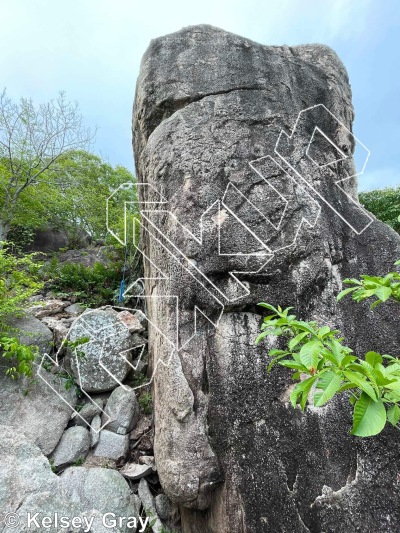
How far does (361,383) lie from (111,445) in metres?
4.12

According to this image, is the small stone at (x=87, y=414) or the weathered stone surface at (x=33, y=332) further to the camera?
the weathered stone surface at (x=33, y=332)

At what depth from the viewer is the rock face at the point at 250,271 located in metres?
2.92

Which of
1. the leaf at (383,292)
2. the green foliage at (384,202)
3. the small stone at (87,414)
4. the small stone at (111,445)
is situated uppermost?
the green foliage at (384,202)

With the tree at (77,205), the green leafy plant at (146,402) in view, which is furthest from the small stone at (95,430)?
the tree at (77,205)

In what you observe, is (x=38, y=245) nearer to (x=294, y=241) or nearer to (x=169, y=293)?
(x=169, y=293)

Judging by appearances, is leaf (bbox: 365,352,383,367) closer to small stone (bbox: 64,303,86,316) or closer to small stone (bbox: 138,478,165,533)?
small stone (bbox: 138,478,165,533)

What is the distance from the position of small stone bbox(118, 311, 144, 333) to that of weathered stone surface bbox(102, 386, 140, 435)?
1.04m

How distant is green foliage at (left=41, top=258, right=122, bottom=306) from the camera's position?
7246mm

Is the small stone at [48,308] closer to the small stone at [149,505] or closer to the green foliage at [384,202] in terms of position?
the small stone at [149,505]

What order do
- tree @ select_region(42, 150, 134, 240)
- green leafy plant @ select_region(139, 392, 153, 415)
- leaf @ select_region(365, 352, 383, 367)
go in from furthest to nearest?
tree @ select_region(42, 150, 134, 240)
green leafy plant @ select_region(139, 392, 153, 415)
leaf @ select_region(365, 352, 383, 367)

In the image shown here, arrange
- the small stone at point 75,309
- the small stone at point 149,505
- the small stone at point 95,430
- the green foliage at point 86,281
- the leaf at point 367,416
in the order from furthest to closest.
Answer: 1. the green foliage at point 86,281
2. the small stone at point 75,309
3. the small stone at point 95,430
4. the small stone at point 149,505
5. the leaf at point 367,416

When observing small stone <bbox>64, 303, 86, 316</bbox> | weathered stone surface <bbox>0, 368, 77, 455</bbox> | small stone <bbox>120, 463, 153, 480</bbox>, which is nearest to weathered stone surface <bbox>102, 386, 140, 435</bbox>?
small stone <bbox>120, 463, 153, 480</bbox>

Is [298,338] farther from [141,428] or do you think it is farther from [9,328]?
[9,328]

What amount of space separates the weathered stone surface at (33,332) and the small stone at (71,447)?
139 cm
